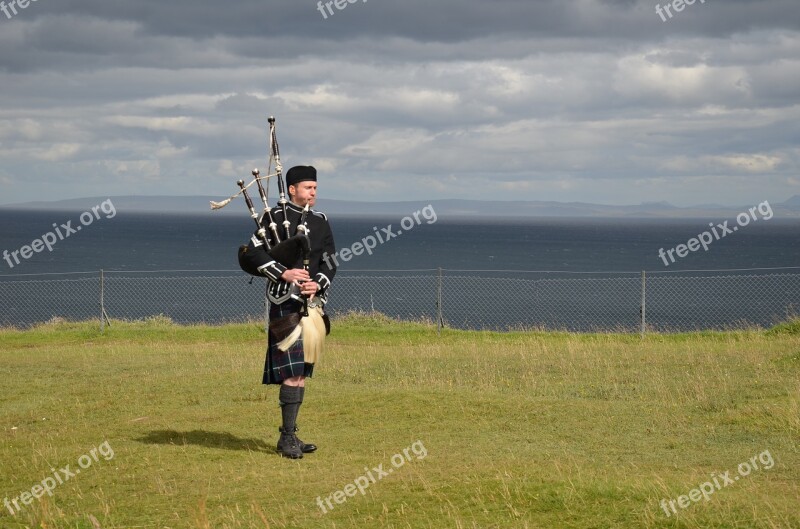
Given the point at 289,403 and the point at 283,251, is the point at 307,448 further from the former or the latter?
the point at 283,251

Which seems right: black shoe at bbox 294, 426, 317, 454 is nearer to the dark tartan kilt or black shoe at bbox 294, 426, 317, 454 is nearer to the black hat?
the dark tartan kilt

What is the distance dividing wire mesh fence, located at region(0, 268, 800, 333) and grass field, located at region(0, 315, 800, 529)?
93.6 ft

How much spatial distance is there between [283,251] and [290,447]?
6.50 ft

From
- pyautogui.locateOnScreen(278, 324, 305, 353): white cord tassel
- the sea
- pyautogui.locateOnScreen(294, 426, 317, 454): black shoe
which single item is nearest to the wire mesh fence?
the sea

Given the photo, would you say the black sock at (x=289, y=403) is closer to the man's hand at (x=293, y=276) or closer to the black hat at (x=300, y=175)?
the man's hand at (x=293, y=276)

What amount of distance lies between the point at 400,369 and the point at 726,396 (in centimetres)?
585

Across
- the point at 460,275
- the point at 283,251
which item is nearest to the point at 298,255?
the point at 283,251

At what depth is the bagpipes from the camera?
959 centimetres

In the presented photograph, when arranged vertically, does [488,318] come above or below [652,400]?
below

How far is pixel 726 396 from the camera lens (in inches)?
521

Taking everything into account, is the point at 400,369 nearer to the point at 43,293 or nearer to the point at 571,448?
the point at 571,448

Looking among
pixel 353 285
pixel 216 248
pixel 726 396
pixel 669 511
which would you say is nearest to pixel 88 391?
pixel 726 396

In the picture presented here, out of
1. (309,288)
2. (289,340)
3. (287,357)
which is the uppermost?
(309,288)

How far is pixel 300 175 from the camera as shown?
32.1 feet
